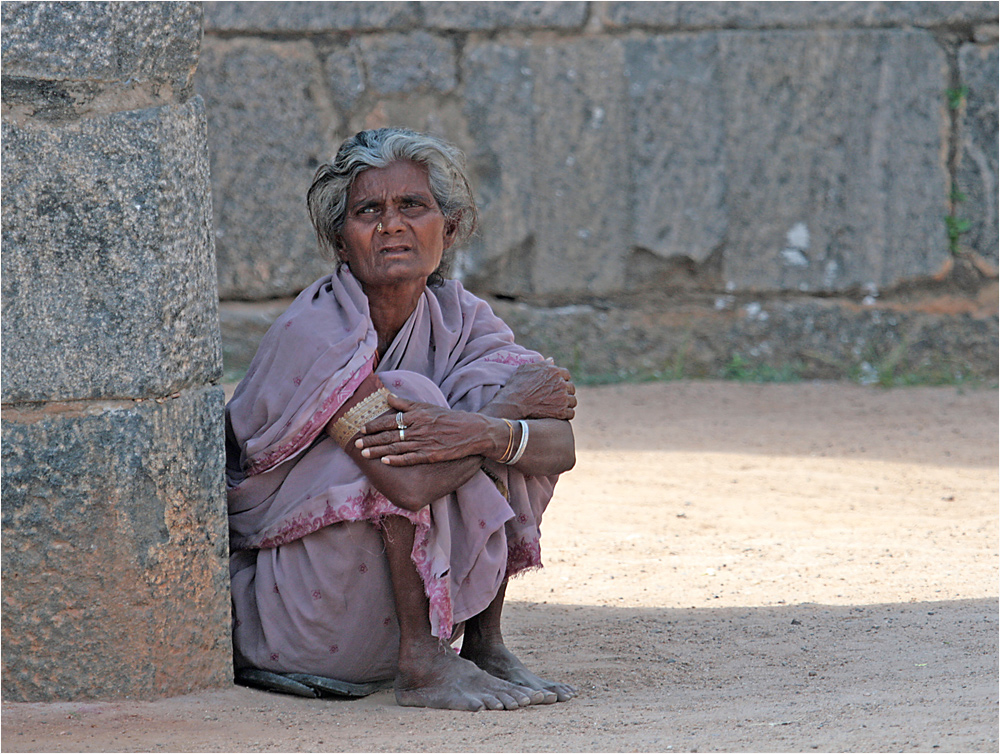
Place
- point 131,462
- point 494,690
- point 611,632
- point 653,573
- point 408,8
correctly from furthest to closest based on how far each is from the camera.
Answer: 1. point 408,8
2. point 653,573
3. point 611,632
4. point 494,690
5. point 131,462

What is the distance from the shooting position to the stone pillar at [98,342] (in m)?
2.21

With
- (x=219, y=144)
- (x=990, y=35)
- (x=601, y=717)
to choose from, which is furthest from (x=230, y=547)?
(x=990, y=35)

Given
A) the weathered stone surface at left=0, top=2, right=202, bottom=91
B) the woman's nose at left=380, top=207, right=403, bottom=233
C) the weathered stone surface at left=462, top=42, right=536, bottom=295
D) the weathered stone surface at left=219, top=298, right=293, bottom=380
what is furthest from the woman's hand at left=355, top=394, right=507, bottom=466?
the weathered stone surface at left=219, top=298, right=293, bottom=380

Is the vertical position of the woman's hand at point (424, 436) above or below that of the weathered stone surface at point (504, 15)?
below

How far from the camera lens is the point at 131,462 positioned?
229 centimetres

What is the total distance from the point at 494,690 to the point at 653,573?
123 cm

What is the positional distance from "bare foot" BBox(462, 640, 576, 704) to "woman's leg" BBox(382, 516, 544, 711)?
37mm

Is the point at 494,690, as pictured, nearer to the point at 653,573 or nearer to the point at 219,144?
the point at 653,573

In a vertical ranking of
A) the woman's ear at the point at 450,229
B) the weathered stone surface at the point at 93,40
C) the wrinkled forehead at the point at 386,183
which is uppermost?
the weathered stone surface at the point at 93,40

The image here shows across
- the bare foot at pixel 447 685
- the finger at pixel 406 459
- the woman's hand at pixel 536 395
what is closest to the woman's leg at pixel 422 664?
the bare foot at pixel 447 685

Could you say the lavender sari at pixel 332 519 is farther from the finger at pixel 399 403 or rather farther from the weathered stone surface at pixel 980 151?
the weathered stone surface at pixel 980 151

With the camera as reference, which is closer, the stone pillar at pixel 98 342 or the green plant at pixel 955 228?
the stone pillar at pixel 98 342

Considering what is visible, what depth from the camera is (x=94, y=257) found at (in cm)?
225

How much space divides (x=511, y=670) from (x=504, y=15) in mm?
4196
